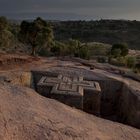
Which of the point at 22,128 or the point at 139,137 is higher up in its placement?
the point at 22,128

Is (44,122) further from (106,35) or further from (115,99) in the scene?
(106,35)

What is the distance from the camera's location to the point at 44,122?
530cm

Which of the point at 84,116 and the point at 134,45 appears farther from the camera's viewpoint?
the point at 134,45

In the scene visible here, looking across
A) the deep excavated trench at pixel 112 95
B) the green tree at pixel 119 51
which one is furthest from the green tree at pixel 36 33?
the deep excavated trench at pixel 112 95

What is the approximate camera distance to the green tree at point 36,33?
91.2 ft

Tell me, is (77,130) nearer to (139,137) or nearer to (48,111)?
(48,111)

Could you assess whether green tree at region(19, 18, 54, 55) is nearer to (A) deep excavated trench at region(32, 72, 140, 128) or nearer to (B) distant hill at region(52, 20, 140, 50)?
(A) deep excavated trench at region(32, 72, 140, 128)

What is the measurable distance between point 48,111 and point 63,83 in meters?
4.14

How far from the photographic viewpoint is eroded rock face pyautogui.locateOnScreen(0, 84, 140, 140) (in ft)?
16.0

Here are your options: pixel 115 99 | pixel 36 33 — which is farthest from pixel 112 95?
pixel 36 33

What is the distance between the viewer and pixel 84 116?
6.53 m

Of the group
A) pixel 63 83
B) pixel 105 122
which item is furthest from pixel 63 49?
pixel 105 122

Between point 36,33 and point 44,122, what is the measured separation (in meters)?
23.4

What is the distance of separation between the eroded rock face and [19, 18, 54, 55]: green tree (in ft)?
71.3
